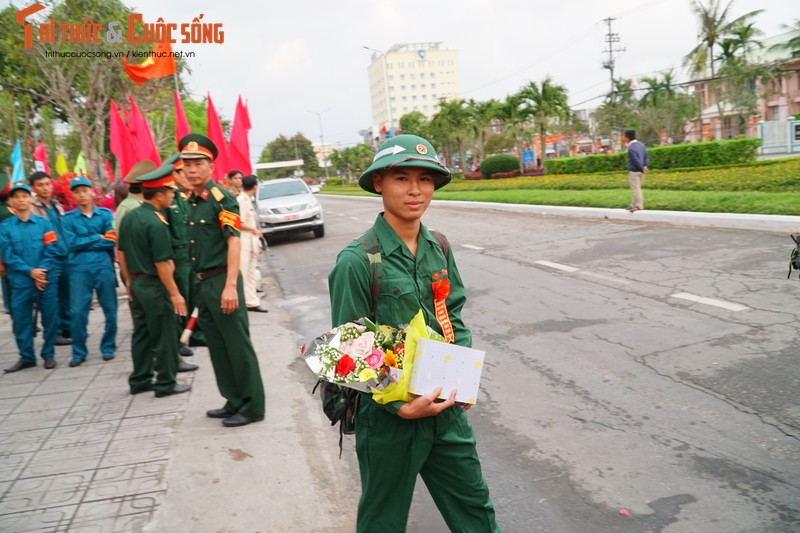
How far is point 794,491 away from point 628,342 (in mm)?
2541

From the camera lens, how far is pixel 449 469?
2217 mm

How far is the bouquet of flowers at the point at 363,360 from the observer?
1.94 meters

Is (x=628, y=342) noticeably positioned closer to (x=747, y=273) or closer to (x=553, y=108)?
(x=747, y=273)

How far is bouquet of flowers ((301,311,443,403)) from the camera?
76.4 inches

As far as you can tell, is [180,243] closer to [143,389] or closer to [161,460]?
[143,389]

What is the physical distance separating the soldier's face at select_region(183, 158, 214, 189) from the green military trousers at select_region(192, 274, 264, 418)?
2.13 feet

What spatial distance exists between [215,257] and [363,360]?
106 inches

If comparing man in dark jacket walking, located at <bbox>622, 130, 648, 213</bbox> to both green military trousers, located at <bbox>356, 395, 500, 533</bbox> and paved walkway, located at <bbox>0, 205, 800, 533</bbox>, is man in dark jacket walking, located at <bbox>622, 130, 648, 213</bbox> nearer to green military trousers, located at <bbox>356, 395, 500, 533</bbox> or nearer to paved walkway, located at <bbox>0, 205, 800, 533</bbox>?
paved walkway, located at <bbox>0, 205, 800, 533</bbox>

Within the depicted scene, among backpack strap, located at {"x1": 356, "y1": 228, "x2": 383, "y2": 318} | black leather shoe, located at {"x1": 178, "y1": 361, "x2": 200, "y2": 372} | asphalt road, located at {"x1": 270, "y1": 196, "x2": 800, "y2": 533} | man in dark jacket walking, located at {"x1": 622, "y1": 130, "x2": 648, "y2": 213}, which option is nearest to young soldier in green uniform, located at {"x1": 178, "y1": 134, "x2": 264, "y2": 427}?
asphalt road, located at {"x1": 270, "y1": 196, "x2": 800, "y2": 533}

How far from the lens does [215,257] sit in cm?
437

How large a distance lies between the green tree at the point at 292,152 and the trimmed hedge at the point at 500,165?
67.2m

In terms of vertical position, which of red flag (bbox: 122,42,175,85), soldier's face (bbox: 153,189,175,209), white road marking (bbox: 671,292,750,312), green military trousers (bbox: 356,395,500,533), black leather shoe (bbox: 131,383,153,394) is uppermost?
red flag (bbox: 122,42,175,85)

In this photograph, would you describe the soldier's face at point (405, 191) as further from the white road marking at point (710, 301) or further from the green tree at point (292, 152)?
the green tree at point (292, 152)

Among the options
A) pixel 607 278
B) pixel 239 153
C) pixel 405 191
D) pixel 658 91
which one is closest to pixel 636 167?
pixel 607 278
